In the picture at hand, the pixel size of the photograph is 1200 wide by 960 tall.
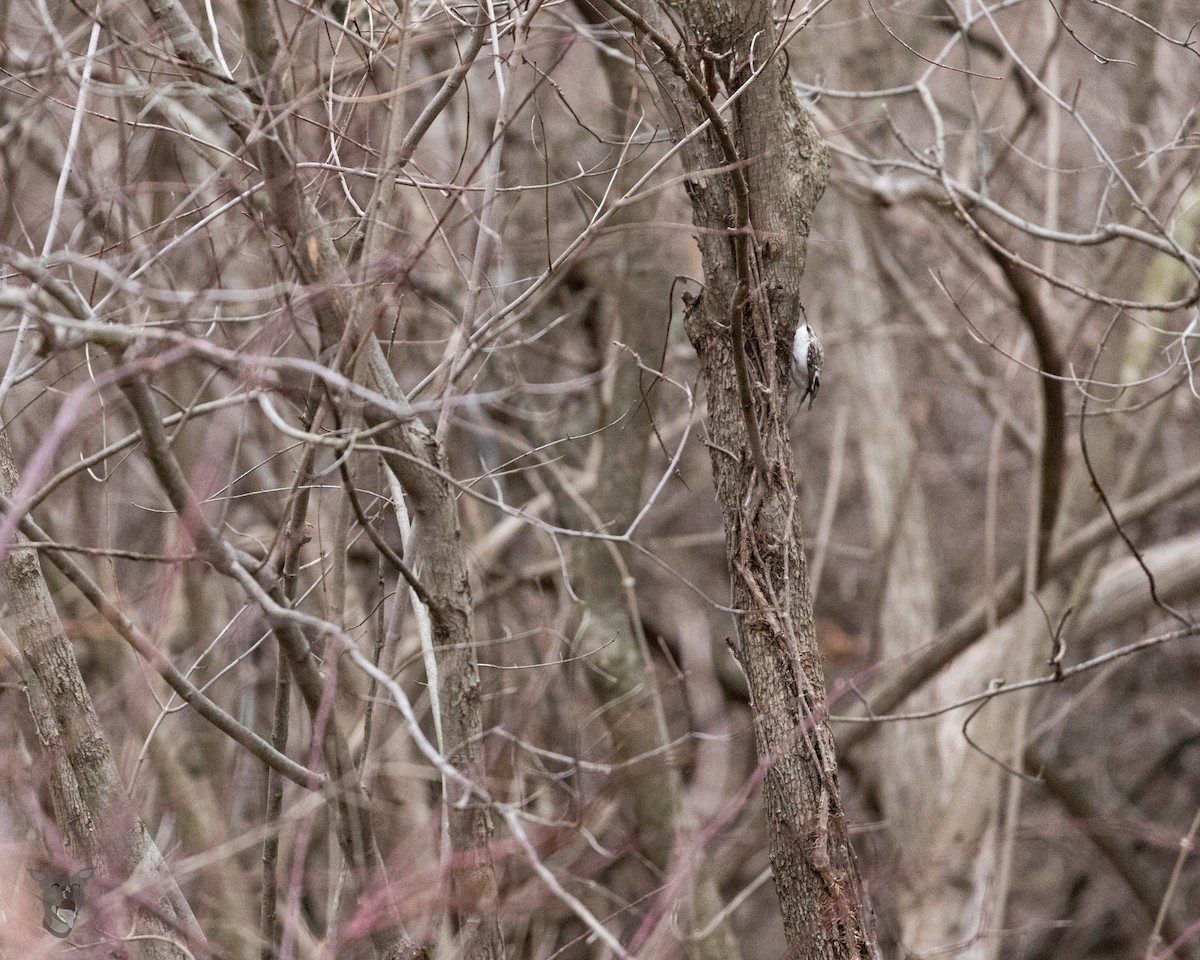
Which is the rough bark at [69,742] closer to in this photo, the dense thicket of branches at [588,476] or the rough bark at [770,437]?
the dense thicket of branches at [588,476]

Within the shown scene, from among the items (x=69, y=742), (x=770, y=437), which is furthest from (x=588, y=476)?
(x=69, y=742)

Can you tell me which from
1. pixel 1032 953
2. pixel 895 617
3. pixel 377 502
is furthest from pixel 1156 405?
pixel 1032 953

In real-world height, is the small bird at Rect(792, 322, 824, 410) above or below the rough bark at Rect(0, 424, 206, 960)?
above

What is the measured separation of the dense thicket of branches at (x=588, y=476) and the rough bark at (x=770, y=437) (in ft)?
0.03

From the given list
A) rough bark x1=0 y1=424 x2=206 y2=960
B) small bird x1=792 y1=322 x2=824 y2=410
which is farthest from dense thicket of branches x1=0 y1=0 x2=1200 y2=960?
small bird x1=792 y1=322 x2=824 y2=410

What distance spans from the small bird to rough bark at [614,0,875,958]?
0.19 metres

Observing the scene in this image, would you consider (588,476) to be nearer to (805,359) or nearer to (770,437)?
(805,359)

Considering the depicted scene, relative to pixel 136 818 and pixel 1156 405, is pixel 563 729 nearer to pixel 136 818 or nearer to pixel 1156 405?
pixel 1156 405

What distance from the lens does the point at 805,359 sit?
2684mm

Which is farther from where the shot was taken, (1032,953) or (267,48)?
(1032,953)

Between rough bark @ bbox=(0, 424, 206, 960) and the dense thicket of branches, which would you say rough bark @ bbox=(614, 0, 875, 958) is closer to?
the dense thicket of branches

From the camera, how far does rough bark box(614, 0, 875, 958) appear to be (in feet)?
7.59

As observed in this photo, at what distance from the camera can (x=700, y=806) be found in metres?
5.88

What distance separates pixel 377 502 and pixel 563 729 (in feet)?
9.43
